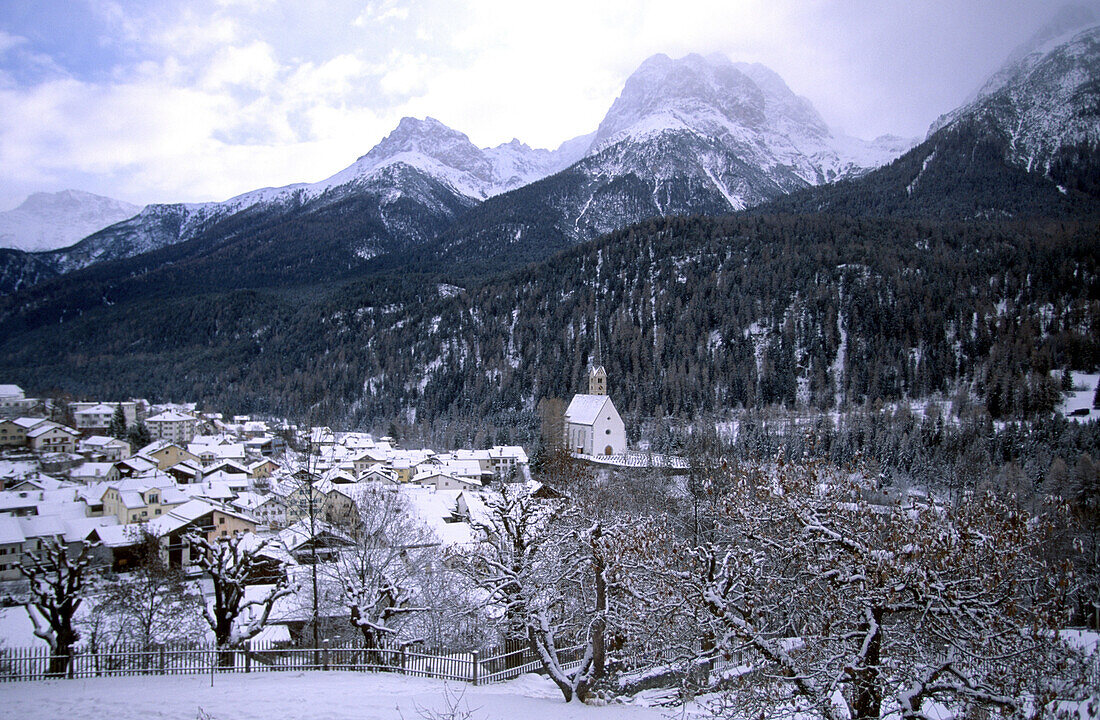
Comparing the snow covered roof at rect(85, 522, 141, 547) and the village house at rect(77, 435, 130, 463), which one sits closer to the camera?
the snow covered roof at rect(85, 522, 141, 547)

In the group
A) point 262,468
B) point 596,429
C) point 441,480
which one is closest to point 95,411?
point 262,468

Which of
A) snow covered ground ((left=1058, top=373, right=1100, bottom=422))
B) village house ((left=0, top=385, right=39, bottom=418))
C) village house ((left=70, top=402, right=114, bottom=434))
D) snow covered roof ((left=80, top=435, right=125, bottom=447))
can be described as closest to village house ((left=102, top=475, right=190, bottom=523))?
snow covered roof ((left=80, top=435, right=125, bottom=447))

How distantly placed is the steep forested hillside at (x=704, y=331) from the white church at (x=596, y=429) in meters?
25.9

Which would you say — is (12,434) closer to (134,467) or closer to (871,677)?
(134,467)

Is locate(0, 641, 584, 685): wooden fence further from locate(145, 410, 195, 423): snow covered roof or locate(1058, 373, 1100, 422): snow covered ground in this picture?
locate(145, 410, 195, 423): snow covered roof

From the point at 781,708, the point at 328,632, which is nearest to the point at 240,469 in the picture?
the point at 328,632

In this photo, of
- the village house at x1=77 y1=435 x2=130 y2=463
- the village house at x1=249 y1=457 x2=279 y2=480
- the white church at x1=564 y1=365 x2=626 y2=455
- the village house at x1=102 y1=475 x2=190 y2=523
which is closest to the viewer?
the village house at x1=102 y1=475 x2=190 y2=523

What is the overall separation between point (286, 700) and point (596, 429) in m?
71.6

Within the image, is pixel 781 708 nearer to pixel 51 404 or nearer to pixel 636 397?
pixel 636 397

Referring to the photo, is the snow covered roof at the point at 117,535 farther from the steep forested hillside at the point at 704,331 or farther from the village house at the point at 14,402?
the steep forested hillside at the point at 704,331

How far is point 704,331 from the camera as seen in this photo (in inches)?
5089

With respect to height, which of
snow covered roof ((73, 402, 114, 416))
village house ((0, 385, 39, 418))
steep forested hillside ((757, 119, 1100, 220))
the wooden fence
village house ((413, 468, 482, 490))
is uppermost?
steep forested hillside ((757, 119, 1100, 220))

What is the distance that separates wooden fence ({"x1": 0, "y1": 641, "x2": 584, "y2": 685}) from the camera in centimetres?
1648

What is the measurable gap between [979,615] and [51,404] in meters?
142
